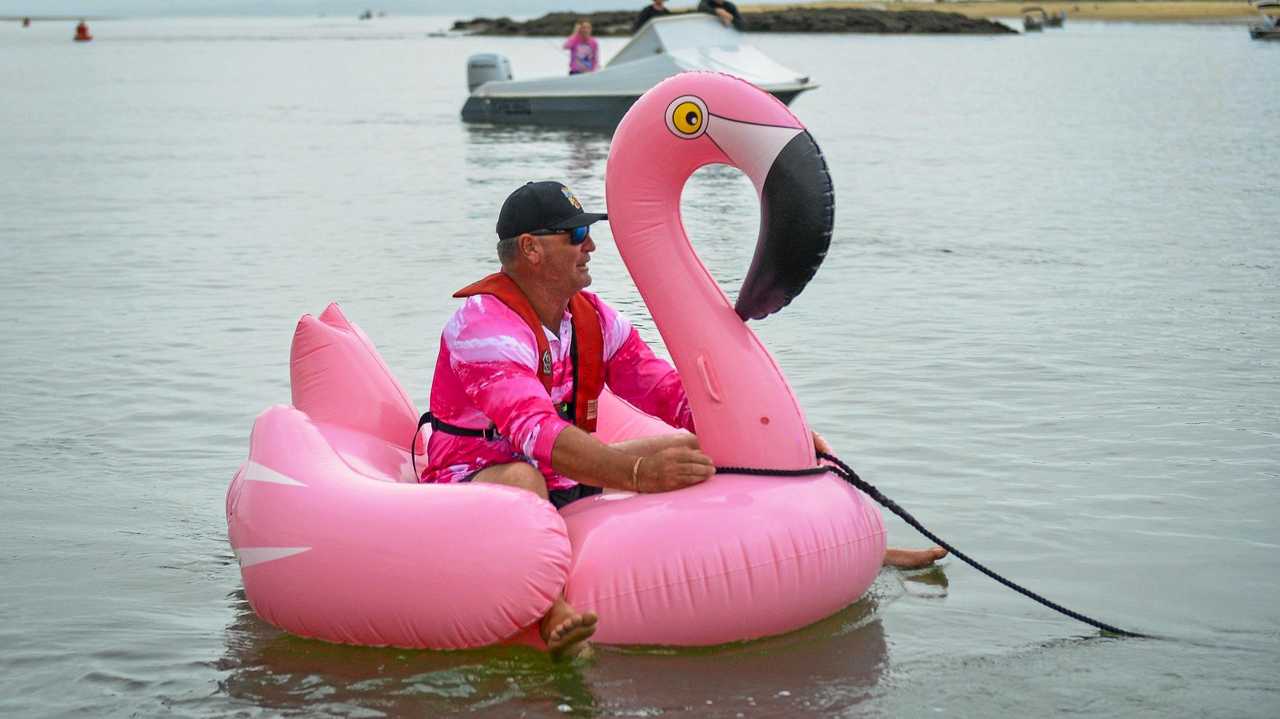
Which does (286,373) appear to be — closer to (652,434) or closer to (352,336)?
(352,336)

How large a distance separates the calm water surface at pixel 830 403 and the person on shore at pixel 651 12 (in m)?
2.06

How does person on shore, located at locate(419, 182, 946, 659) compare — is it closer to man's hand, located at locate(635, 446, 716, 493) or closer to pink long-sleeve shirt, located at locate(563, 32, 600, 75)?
man's hand, located at locate(635, 446, 716, 493)

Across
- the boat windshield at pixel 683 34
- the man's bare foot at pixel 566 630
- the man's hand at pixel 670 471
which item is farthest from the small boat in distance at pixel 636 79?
the man's bare foot at pixel 566 630

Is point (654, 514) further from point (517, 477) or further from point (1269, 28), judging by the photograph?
point (1269, 28)

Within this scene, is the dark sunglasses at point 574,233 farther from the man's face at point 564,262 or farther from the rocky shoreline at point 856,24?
the rocky shoreline at point 856,24

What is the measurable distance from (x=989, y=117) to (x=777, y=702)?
25053 mm

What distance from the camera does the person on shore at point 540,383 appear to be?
→ 14.9 feet

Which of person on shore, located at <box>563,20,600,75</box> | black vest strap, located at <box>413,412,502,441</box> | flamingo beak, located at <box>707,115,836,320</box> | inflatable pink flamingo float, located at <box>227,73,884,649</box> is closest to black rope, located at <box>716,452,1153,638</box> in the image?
inflatable pink flamingo float, located at <box>227,73,884,649</box>

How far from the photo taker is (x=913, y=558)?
5367 mm

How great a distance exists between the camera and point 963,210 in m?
15.1

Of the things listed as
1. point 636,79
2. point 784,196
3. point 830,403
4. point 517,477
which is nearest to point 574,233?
point 784,196

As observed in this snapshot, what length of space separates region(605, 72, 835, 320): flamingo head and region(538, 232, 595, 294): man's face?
28cm

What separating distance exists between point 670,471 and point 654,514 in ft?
0.50

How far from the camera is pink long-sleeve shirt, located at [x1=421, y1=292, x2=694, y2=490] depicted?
4.55 meters
